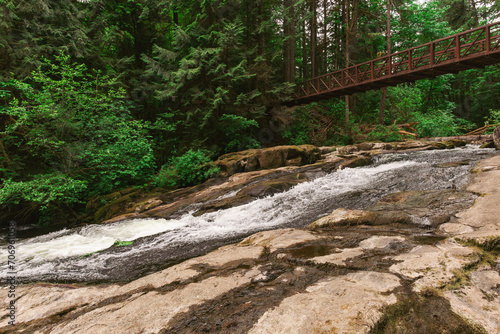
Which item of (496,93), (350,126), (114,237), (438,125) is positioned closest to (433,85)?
(496,93)

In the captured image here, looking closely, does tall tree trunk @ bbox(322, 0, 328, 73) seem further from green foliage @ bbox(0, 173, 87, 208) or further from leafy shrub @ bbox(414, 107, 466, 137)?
green foliage @ bbox(0, 173, 87, 208)

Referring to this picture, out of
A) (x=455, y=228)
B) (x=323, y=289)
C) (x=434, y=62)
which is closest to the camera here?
(x=323, y=289)

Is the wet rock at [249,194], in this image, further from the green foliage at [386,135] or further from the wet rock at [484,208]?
the green foliage at [386,135]

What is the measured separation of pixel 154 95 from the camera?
14.1 meters

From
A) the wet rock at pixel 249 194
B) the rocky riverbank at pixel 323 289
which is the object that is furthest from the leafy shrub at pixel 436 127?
the rocky riverbank at pixel 323 289

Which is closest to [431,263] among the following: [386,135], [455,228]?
[455,228]

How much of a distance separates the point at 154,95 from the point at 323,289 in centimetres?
1475

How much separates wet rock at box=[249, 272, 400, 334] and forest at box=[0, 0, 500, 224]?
27.7 ft

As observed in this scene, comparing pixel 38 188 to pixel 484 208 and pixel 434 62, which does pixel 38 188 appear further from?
pixel 434 62

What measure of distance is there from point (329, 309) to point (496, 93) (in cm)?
2932

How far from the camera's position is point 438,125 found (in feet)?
52.3

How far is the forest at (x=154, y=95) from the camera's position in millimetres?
8578

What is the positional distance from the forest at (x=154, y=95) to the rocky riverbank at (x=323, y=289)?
6921 mm

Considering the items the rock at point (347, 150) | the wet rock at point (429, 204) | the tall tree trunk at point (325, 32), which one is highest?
the tall tree trunk at point (325, 32)
